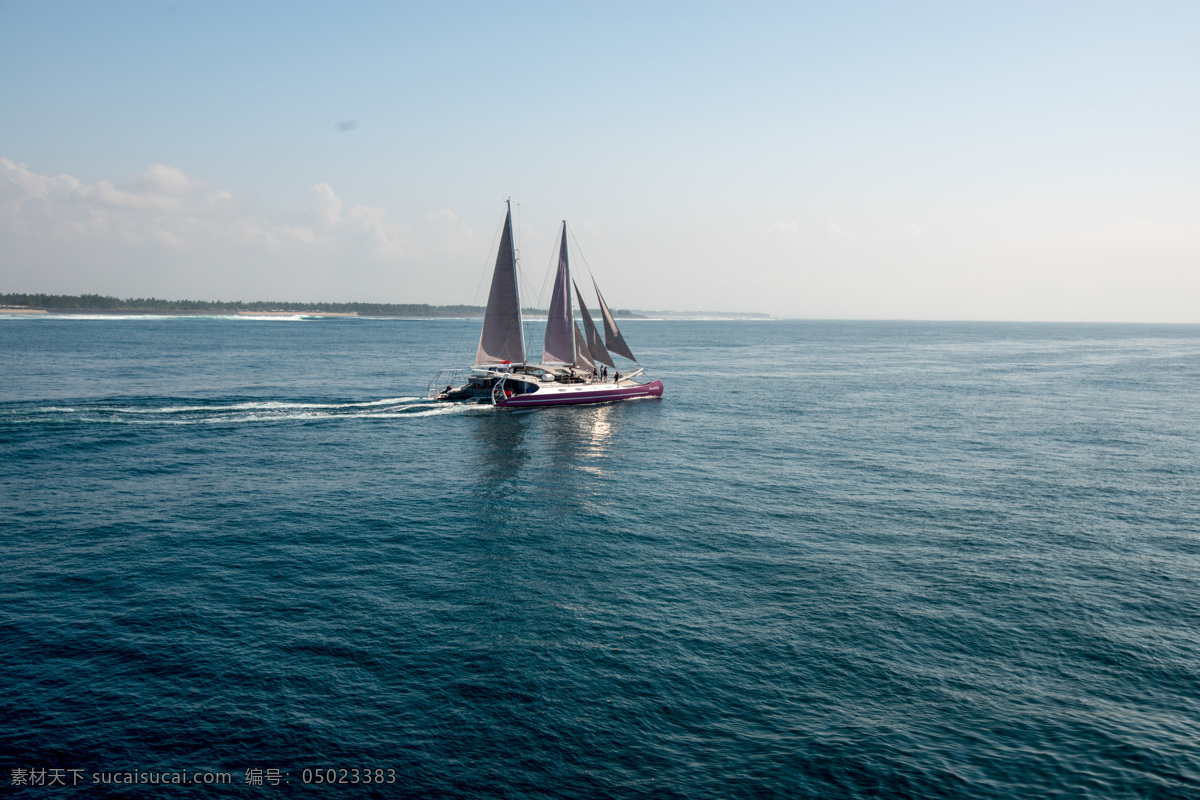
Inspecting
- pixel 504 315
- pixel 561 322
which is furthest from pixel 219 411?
pixel 561 322

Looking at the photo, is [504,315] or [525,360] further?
[525,360]

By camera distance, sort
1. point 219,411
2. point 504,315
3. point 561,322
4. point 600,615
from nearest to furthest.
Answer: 1. point 600,615
2. point 219,411
3. point 504,315
4. point 561,322

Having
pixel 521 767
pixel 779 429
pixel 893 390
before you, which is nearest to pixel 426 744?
pixel 521 767

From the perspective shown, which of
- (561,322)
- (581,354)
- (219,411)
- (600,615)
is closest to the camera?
(600,615)

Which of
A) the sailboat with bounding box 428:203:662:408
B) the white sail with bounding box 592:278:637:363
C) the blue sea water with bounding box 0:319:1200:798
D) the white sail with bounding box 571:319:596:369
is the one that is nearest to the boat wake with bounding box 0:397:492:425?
the sailboat with bounding box 428:203:662:408

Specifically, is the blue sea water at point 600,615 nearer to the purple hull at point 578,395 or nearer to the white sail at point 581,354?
the purple hull at point 578,395

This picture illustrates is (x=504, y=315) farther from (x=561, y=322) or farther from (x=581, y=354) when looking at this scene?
(x=581, y=354)

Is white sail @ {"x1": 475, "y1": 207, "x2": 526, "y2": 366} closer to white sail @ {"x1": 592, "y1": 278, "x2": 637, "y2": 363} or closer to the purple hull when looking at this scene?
the purple hull
